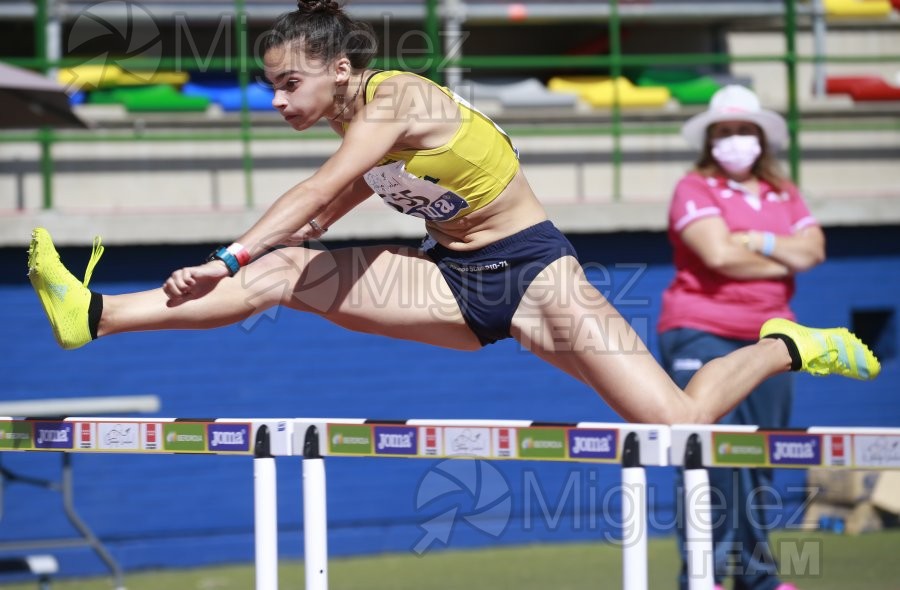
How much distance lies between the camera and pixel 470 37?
11406mm

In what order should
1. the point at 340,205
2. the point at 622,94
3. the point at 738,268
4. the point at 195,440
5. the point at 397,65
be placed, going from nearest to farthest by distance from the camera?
the point at 195,440 < the point at 340,205 < the point at 738,268 < the point at 397,65 < the point at 622,94

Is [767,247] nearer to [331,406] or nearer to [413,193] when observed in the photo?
[413,193]

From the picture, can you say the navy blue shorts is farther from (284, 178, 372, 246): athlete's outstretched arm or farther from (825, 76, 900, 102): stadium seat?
(825, 76, 900, 102): stadium seat

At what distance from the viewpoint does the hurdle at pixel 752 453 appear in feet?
9.98

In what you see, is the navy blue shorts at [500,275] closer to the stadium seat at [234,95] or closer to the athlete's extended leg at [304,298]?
the athlete's extended leg at [304,298]

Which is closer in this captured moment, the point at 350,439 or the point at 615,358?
the point at 350,439

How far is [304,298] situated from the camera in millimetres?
4059

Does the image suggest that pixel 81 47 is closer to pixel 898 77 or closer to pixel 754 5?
pixel 754 5

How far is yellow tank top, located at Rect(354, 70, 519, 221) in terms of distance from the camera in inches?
155

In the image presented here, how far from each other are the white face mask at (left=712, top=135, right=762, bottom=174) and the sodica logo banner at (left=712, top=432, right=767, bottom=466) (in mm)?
2854

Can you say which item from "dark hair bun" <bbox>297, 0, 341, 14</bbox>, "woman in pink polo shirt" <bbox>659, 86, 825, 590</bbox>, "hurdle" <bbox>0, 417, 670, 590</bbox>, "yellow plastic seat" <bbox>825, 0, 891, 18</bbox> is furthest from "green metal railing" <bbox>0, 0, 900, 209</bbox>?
"hurdle" <bbox>0, 417, 670, 590</bbox>

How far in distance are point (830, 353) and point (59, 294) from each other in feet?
8.29

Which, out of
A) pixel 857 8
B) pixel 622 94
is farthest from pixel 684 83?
pixel 857 8

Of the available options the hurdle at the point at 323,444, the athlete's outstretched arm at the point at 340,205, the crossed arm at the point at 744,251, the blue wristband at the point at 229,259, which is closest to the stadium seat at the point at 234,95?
the crossed arm at the point at 744,251
